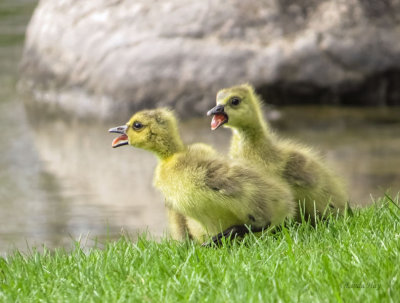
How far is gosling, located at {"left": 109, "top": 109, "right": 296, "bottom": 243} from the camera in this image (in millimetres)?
4523

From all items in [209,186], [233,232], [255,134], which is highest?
[255,134]

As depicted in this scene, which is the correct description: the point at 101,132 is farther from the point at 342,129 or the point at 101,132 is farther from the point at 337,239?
the point at 337,239

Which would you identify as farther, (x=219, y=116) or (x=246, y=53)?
(x=246, y=53)

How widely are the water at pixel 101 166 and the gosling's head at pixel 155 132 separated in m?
1.33

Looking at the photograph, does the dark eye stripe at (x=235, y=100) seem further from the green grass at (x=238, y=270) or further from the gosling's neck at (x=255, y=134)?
the green grass at (x=238, y=270)

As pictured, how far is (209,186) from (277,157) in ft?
1.94

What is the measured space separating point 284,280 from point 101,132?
6.25m

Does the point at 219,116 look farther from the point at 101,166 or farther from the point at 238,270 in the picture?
the point at 101,166

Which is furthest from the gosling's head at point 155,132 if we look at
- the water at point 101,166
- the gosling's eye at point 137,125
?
the water at point 101,166

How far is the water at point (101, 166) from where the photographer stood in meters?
6.96

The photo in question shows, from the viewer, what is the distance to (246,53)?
32.2ft

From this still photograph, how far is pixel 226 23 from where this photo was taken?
995 cm

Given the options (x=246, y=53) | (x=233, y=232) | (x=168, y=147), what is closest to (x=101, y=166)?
(x=246, y=53)

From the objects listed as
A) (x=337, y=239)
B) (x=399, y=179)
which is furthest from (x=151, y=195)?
(x=337, y=239)
